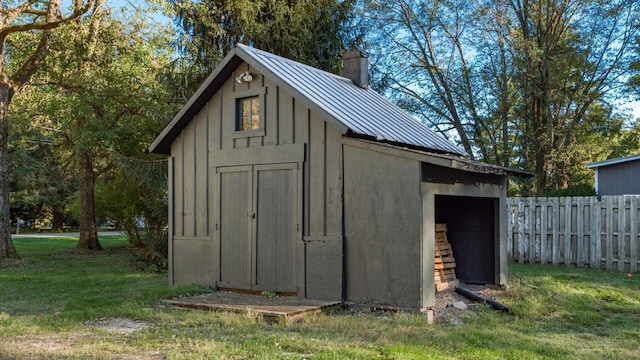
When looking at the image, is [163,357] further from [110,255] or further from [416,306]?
[110,255]

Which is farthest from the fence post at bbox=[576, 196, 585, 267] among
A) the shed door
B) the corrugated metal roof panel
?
the shed door

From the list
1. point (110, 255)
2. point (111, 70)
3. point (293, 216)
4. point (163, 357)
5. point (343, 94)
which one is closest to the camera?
point (163, 357)

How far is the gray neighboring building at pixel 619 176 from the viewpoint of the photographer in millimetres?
22500

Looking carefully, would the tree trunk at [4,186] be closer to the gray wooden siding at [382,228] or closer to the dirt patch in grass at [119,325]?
the dirt patch in grass at [119,325]

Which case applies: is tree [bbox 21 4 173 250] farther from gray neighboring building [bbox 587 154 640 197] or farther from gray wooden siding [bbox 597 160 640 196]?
gray wooden siding [bbox 597 160 640 196]

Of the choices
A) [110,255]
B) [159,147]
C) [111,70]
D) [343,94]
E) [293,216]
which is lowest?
[110,255]

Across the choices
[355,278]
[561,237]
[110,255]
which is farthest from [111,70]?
[561,237]

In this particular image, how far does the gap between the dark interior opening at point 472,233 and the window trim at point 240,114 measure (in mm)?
4262

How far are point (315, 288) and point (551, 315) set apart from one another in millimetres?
4104

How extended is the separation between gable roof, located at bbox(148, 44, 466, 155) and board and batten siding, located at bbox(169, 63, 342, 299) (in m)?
0.26

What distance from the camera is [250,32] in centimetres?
2120

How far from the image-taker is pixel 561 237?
1675 centimetres

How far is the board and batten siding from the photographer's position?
10641 millimetres

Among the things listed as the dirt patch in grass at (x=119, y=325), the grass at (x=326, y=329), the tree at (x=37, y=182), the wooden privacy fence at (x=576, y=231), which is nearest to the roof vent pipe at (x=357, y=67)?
the grass at (x=326, y=329)
